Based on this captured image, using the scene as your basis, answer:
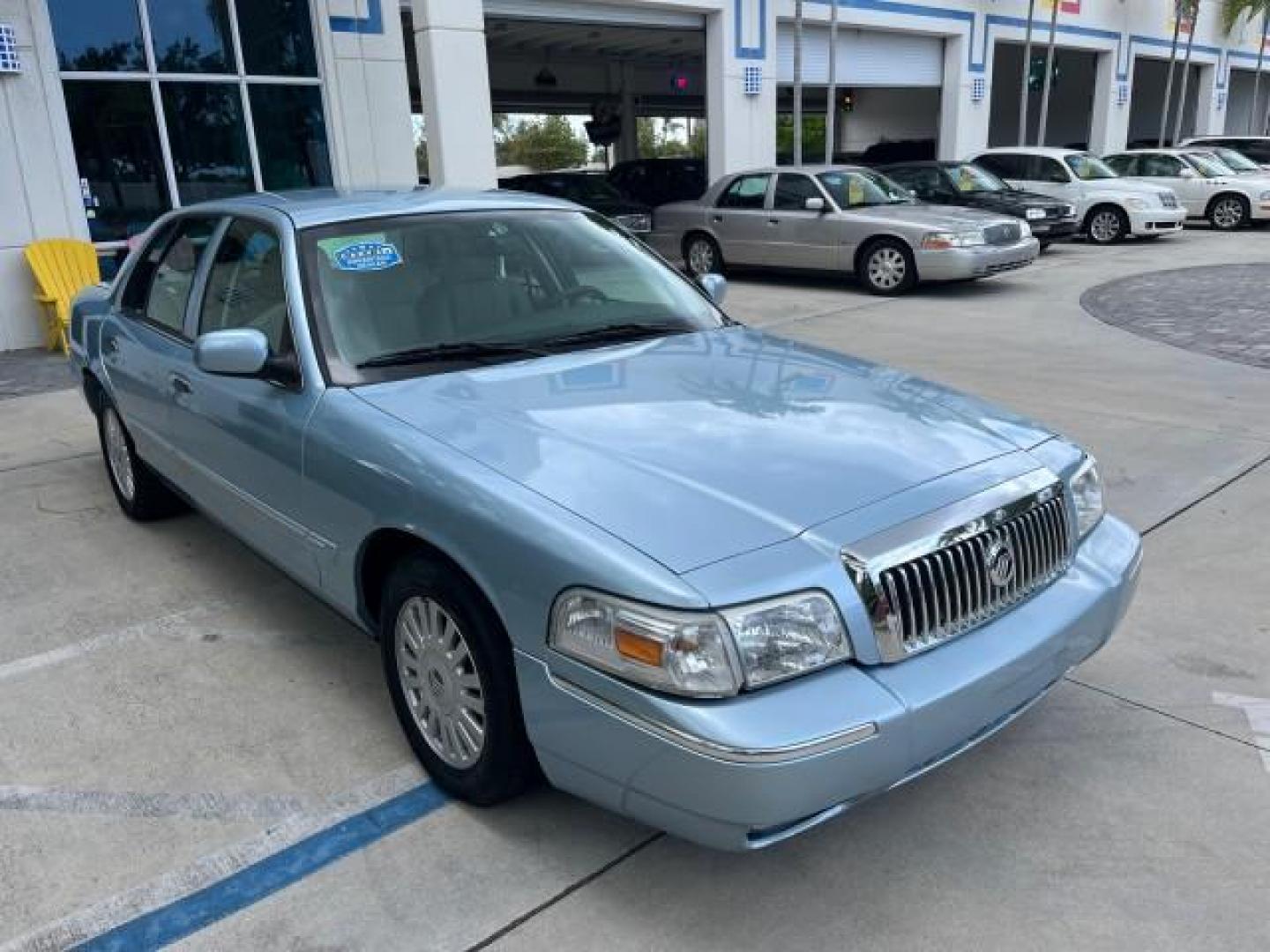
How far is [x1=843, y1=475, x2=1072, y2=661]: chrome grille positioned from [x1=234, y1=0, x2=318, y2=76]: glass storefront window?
10.9m

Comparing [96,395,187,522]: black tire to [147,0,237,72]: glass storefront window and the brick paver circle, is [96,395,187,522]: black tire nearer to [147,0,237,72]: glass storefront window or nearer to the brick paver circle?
[147,0,237,72]: glass storefront window

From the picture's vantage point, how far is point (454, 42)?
12.5 metres

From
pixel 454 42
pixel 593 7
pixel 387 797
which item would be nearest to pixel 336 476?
pixel 387 797

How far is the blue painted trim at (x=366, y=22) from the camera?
11555mm

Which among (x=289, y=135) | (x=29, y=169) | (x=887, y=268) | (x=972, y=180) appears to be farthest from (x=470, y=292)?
(x=972, y=180)

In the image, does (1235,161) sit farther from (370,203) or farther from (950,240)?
(370,203)

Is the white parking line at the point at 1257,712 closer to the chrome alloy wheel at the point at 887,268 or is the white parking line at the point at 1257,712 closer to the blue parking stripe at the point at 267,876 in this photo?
the blue parking stripe at the point at 267,876

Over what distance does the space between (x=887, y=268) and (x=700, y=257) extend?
3060mm

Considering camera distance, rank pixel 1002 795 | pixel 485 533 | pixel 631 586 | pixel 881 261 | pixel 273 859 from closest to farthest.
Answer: pixel 631 586
pixel 485 533
pixel 273 859
pixel 1002 795
pixel 881 261

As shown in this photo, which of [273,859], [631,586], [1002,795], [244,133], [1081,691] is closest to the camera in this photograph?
[631,586]

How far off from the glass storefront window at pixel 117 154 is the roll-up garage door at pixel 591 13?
16.3ft

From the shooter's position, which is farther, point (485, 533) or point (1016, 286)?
point (1016, 286)

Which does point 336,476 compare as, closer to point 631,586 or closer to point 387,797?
point 387,797

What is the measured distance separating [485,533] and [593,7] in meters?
14.1
